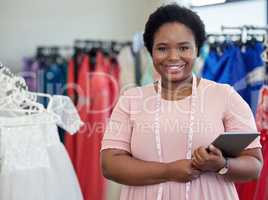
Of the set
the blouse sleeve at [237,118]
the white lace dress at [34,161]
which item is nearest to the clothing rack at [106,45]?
the white lace dress at [34,161]

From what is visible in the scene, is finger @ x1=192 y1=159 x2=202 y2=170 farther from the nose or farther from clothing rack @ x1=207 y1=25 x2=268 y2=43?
clothing rack @ x1=207 y1=25 x2=268 y2=43

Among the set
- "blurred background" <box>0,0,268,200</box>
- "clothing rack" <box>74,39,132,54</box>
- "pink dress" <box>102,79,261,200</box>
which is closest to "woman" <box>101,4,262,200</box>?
"pink dress" <box>102,79,261,200</box>

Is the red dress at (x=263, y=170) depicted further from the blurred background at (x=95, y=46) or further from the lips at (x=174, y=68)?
the lips at (x=174, y=68)

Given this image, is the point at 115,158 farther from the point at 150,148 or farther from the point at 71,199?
the point at 71,199

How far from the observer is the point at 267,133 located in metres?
1.69

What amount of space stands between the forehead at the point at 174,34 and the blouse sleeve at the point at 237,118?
0.57ft

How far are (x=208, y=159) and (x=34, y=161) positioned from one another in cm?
75

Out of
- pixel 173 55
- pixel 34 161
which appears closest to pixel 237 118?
pixel 173 55

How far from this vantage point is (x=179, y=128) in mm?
1012

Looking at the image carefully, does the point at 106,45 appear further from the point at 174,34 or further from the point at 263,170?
the point at 174,34

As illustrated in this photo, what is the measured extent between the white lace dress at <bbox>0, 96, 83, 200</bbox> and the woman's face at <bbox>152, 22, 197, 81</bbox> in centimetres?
63

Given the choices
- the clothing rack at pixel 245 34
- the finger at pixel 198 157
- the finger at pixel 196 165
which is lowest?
the finger at pixel 196 165

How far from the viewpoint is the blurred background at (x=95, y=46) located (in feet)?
6.98

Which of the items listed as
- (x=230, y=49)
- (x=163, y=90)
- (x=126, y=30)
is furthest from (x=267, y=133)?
(x=126, y=30)
